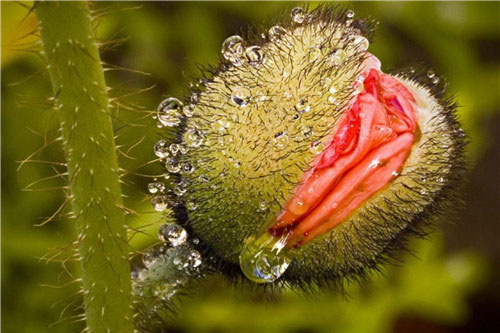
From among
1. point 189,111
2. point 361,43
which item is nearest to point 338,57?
point 361,43

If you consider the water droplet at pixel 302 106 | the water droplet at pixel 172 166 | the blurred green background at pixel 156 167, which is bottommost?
the blurred green background at pixel 156 167

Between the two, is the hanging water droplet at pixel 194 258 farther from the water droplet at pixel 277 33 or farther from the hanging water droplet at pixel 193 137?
the water droplet at pixel 277 33

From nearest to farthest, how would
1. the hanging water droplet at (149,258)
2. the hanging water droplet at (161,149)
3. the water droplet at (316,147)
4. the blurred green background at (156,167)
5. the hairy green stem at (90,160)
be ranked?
the hairy green stem at (90,160) → the water droplet at (316,147) → the hanging water droplet at (161,149) → the hanging water droplet at (149,258) → the blurred green background at (156,167)

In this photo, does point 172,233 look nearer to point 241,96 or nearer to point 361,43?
point 241,96

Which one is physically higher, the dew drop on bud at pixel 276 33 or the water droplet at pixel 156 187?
the dew drop on bud at pixel 276 33

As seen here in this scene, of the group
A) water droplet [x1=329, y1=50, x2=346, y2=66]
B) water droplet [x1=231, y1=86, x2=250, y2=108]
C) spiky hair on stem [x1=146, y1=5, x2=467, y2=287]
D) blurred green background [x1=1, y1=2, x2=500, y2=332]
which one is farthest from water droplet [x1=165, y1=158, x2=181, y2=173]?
blurred green background [x1=1, y1=2, x2=500, y2=332]

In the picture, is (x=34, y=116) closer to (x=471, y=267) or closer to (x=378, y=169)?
(x=471, y=267)

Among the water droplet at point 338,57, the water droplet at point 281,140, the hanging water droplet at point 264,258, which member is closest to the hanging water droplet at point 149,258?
the hanging water droplet at point 264,258
